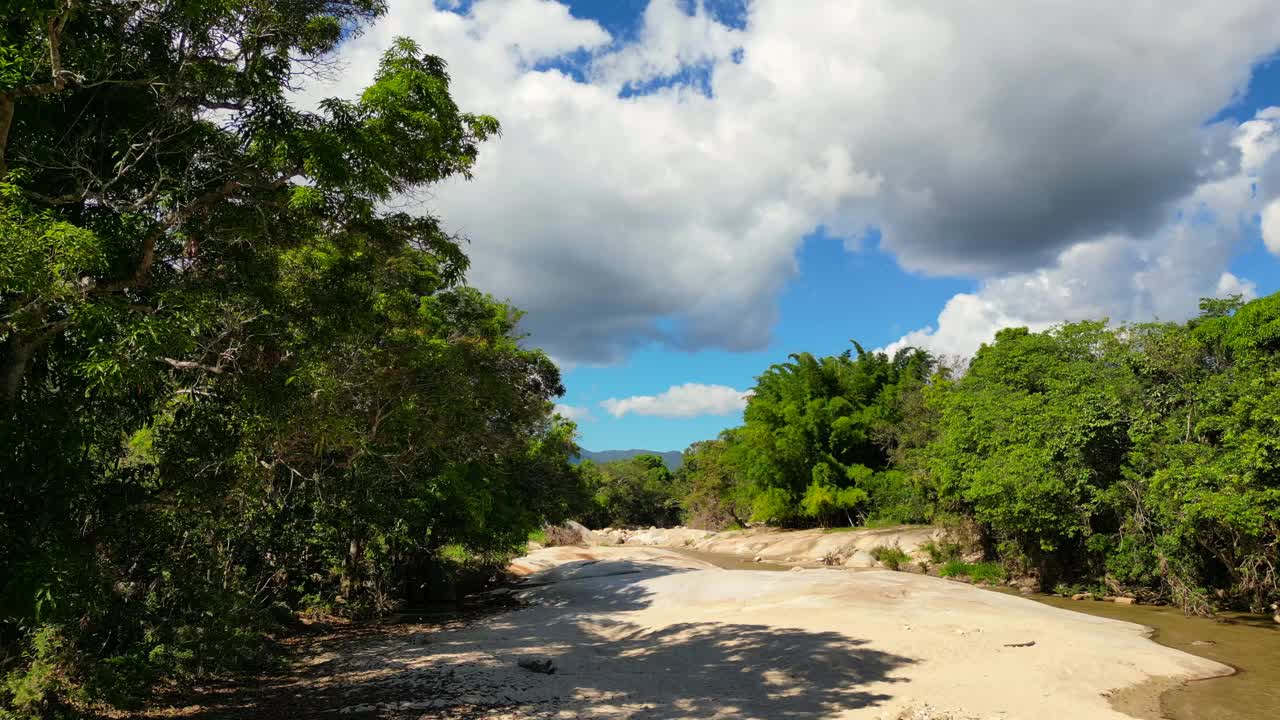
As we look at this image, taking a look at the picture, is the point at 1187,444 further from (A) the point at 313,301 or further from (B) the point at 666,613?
(A) the point at 313,301

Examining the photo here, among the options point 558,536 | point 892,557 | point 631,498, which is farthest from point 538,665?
point 631,498

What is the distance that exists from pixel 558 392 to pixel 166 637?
Result: 21.6 metres

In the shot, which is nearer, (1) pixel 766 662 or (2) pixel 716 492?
(1) pixel 766 662

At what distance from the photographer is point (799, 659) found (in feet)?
36.8

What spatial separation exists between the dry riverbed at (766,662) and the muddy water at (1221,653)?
0.42 metres

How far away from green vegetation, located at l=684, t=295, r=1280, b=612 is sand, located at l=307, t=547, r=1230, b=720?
434cm

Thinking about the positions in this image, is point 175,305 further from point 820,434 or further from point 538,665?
point 820,434

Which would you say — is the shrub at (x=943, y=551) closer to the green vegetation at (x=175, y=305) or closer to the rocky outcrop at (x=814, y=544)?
the rocky outcrop at (x=814, y=544)

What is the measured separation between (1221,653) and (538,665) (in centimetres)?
1299

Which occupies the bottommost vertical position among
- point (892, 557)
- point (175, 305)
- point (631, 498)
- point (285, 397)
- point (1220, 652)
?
point (1220, 652)

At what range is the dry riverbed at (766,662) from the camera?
935cm

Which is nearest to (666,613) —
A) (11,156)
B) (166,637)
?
(166,637)

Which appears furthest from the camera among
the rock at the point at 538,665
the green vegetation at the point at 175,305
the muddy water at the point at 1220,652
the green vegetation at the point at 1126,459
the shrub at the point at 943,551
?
the shrub at the point at 943,551

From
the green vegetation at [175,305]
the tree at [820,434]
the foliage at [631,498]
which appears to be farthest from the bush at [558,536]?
the green vegetation at [175,305]
